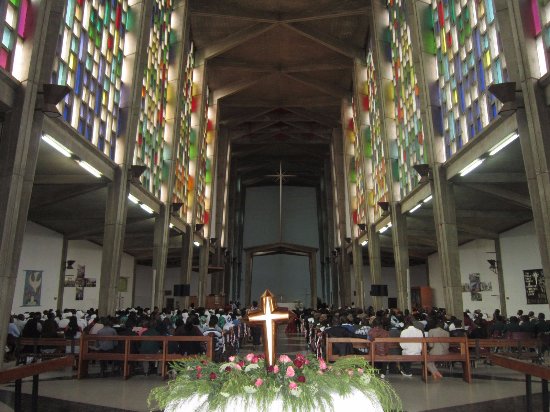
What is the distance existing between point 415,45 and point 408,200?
6361mm

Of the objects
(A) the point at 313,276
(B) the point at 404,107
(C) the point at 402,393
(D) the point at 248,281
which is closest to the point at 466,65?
(B) the point at 404,107

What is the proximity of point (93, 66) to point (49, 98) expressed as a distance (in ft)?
19.0

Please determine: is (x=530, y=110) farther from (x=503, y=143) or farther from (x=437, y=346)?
(x=437, y=346)

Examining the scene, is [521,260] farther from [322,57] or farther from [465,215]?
[322,57]

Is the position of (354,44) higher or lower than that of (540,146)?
higher

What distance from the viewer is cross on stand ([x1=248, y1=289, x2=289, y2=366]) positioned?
4.42 m

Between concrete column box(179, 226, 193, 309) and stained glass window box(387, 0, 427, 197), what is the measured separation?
1173cm

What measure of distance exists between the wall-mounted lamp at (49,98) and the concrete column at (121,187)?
6249 mm

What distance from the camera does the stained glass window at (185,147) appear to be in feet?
86.7

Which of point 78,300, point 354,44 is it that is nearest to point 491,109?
point 354,44

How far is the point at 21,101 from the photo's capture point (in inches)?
398

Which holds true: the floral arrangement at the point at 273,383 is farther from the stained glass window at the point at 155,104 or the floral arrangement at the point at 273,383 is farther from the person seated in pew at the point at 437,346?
the stained glass window at the point at 155,104

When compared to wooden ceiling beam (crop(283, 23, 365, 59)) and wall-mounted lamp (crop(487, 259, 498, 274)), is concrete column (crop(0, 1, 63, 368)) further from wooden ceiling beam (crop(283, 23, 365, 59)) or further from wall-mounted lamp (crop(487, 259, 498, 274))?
wall-mounted lamp (crop(487, 259, 498, 274))

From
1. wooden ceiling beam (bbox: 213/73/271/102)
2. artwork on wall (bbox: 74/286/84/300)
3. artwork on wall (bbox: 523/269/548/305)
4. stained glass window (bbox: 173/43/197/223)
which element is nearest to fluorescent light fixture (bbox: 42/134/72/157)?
stained glass window (bbox: 173/43/197/223)
